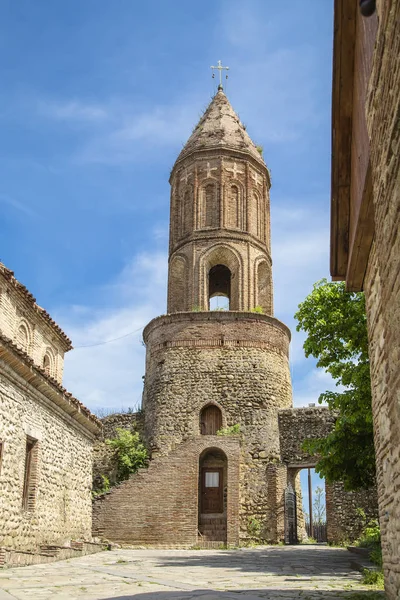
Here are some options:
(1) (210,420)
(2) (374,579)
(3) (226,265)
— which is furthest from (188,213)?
(2) (374,579)

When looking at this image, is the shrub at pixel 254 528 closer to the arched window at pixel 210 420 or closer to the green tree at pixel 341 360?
the arched window at pixel 210 420

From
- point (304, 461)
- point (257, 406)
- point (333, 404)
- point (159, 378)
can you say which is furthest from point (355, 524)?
point (333, 404)

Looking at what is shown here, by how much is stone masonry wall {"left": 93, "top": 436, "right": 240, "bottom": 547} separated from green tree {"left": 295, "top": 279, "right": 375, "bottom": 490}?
9.39 metres

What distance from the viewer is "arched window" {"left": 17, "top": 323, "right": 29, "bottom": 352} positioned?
1927cm

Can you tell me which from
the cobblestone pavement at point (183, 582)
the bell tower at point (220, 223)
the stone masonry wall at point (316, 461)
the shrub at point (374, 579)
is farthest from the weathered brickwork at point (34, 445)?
the bell tower at point (220, 223)

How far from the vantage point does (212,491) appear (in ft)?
76.3

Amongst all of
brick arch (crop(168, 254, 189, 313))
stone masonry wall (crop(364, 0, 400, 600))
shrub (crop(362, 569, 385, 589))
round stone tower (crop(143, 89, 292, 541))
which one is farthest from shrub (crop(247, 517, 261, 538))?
stone masonry wall (crop(364, 0, 400, 600))

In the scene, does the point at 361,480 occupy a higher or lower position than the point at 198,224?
lower

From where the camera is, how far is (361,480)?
13.6m

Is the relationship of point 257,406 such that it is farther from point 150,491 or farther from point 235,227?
→ point 235,227

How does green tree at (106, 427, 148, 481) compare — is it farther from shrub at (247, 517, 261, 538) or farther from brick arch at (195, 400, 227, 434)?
shrub at (247, 517, 261, 538)

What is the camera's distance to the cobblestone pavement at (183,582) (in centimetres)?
704

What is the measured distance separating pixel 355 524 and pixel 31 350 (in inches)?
506

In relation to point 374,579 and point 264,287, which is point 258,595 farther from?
point 264,287
